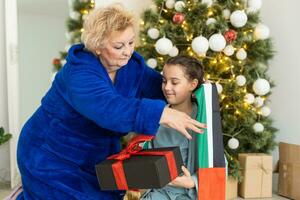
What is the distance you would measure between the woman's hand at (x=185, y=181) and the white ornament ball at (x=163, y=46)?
154 cm

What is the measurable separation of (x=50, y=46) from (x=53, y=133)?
2302 millimetres

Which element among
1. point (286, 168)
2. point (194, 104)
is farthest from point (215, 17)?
point (194, 104)

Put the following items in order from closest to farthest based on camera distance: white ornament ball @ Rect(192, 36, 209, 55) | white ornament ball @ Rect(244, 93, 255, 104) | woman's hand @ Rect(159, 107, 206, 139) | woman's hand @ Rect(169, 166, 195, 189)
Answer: woman's hand @ Rect(159, 107, 206, 139), woman's hand @ Rect(169, 166, 195, 189), white ornament ball @ Rect(192, 36, 209, 55), white ornament ball @ Rect(244, 93, 255, 104)

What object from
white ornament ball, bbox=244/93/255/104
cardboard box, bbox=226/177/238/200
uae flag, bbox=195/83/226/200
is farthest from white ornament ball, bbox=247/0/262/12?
uae flag, bbox=195/83/226/200

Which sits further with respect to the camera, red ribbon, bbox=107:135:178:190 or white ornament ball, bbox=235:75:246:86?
white ornament ball, bbox=235:75:246:86

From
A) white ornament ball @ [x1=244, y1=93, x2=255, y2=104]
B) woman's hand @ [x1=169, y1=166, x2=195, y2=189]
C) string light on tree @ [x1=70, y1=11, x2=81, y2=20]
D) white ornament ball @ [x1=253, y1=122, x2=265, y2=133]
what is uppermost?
string light on tree @ [x1=70, y1=11, x2=81, y2=20]

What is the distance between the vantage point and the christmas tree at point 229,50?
9.55 feet

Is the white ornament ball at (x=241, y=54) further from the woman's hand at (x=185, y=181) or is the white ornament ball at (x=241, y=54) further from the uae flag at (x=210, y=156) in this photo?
the woman's hand at (x=185, y=181)

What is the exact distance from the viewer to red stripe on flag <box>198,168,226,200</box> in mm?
1450

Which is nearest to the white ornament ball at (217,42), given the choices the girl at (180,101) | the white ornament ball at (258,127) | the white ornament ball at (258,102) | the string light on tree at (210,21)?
the string light on tree at (210,21)

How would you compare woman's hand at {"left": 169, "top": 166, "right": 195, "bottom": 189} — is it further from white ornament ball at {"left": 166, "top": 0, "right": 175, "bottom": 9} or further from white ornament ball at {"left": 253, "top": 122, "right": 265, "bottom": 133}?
white ornament ball at {"left": 166, "top": 0, "right": 175, "bottom": 9}

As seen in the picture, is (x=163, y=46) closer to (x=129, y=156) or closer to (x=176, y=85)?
(x=176, y=85)

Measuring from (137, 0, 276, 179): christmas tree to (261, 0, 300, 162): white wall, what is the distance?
151 millimetres

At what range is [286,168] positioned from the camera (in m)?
3.04
